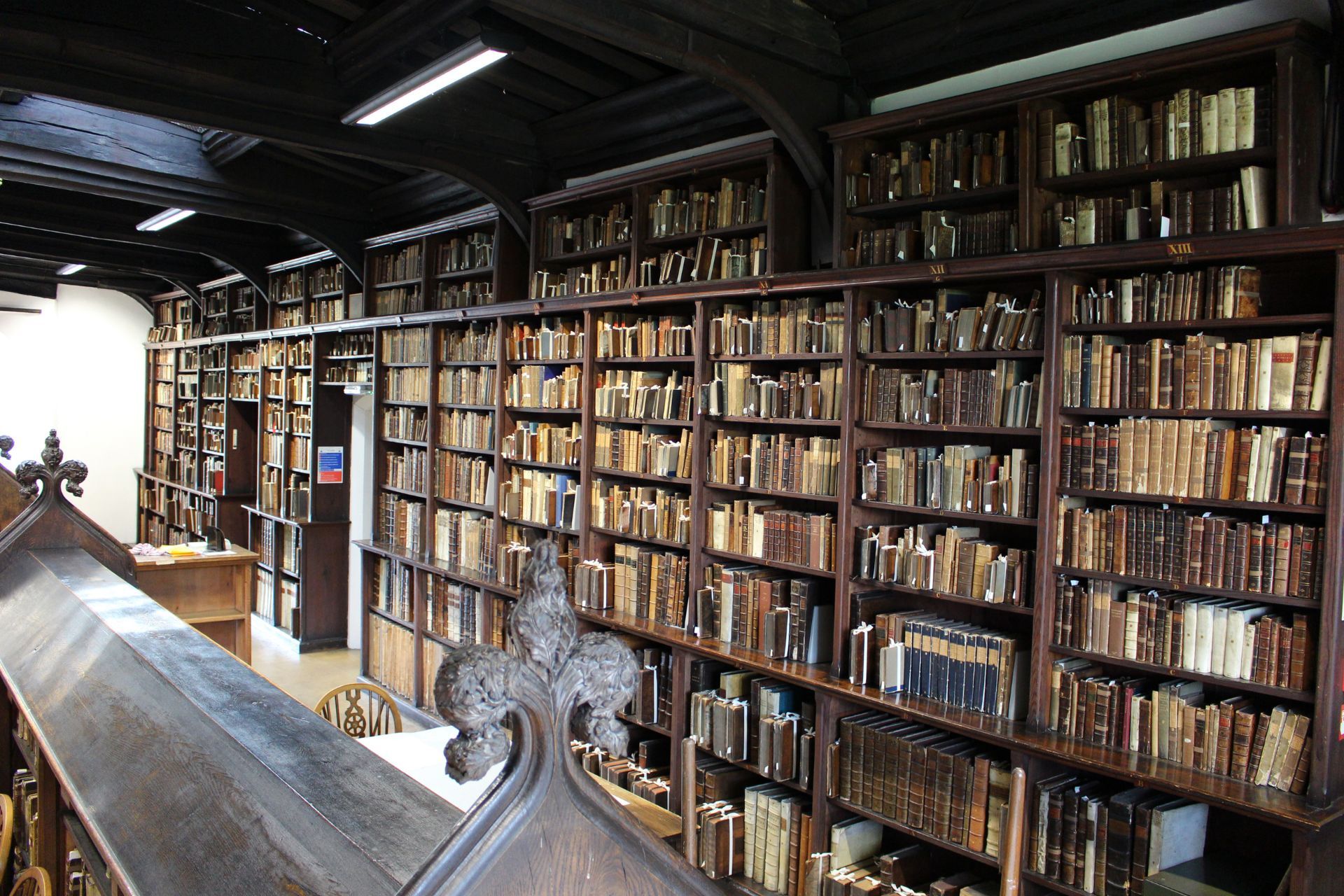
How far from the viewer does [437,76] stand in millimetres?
4262

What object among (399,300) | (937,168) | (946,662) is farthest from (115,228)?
(946,662)

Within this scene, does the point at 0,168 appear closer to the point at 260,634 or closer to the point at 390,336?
the point at 390,336

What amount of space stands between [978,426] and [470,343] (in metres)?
3.85

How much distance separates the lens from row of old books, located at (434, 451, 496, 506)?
6285 millimetres

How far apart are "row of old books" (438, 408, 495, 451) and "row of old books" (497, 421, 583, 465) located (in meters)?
0.19

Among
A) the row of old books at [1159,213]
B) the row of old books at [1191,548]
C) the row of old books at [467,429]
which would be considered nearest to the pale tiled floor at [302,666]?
the row of old books at [467,429]

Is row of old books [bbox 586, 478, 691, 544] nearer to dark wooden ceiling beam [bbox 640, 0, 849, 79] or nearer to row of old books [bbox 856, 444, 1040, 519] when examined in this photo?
row of old books [bbox 856, 444, 1040, 519]

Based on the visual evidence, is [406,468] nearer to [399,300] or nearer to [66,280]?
[399,300]

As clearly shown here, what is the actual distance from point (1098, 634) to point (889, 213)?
6.25 feet

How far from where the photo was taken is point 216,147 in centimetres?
662

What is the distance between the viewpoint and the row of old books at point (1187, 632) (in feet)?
9.39

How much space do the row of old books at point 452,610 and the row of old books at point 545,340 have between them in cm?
158

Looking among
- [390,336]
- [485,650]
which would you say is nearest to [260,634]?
[390,336]

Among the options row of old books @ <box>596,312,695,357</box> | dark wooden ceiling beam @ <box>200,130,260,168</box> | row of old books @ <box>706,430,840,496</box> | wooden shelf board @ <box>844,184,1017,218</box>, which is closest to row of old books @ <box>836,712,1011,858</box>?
row of old books @ <box>706,430,840,496</box>
